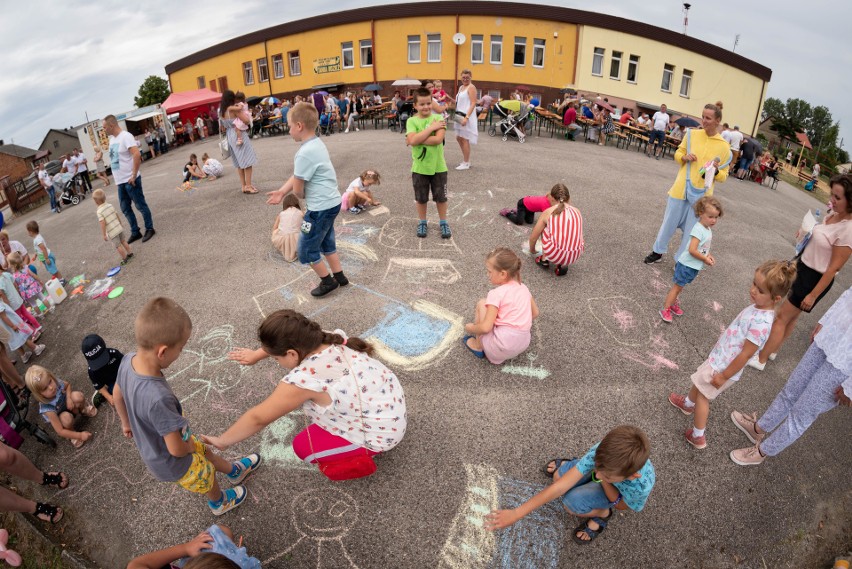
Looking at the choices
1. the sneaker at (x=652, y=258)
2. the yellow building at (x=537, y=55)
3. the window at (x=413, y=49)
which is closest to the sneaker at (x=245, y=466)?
the sneaker at (x=652, y=258)

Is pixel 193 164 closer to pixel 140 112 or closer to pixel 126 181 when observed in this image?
pixel 126 181

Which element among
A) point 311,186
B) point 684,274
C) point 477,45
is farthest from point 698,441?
point 477,45

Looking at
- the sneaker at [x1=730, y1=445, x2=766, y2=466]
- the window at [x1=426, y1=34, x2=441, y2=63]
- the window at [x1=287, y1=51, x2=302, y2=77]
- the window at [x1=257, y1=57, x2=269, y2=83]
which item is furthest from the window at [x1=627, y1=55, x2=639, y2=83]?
the sneaker at [x1=730, y1=445, x2=766, y2=466]

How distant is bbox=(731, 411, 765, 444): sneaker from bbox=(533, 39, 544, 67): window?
2569 centimetres

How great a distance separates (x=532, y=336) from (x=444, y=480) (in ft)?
6.44

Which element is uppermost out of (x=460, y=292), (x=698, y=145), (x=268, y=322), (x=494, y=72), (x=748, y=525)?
(x=494, y=72)

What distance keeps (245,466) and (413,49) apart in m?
27.0

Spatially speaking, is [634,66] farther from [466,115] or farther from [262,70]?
[262,70]

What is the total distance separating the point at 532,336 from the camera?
4520 millimetres

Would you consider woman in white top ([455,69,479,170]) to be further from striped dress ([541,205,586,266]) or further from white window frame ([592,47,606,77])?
white window frame ([592,47,606,77])

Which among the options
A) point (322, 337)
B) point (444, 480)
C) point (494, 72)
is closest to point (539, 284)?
point (444, 480)

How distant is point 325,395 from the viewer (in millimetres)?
2557

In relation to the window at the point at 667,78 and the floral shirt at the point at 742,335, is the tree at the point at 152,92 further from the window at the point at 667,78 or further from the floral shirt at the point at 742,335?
the floral shirt at the point at 742,335

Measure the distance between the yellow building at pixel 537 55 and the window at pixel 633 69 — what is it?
0.05 m
